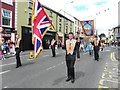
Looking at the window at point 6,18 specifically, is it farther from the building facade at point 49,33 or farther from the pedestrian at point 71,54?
the pedestrian at point 71,54

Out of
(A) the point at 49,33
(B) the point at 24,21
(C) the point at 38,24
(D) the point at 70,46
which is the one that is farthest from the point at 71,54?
(A) the point at 49,33

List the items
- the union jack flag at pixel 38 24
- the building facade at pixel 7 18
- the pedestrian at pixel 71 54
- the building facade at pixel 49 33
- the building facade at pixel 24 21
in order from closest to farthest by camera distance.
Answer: the pedestrian at pixel 71 54
the union jack flag at pixel 38 24
the building facade at pixel 7 18
the building facade at pixel 24 21
the building facade at pixel 49 33

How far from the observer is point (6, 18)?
28922 millimetres

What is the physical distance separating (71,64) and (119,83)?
185cm

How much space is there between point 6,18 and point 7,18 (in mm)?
261

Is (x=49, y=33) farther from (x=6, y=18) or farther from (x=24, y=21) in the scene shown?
(x=6, y=18)

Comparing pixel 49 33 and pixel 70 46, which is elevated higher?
pixel 49 33

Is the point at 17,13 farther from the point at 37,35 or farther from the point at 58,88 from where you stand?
the point at 58,88

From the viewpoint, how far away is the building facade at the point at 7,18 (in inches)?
1095

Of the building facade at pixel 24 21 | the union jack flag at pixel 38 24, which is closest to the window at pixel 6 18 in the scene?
the building facade at pixel 24 21

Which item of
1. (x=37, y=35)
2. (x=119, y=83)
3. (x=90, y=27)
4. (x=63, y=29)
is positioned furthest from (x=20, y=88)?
(x=63, y=29)

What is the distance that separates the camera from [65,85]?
302 inches

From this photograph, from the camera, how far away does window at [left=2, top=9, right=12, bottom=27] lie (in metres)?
28.2

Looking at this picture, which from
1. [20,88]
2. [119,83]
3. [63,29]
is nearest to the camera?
[20,88]
